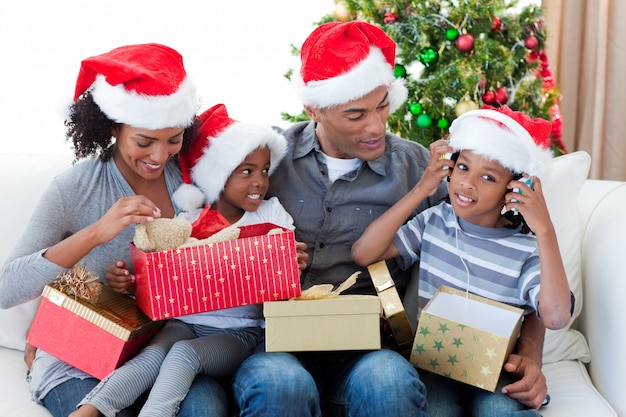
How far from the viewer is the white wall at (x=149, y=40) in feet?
10.5

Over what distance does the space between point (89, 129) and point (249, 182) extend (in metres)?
0.44

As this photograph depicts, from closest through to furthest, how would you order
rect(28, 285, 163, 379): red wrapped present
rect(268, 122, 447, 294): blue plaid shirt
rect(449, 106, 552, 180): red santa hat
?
rect(28, 285, 163, 379): red wrapped present < rect(449, 106, 552, 180): red santa hat < rect(268, 122, 447, 294): blue plaid shirt

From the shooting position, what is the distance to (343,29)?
1.93 meters

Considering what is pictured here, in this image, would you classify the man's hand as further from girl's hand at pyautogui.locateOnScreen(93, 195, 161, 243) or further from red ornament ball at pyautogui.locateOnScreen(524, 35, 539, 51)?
red ornament ball at pyautogui.locateOnScreen(524, 35, 539, 51)

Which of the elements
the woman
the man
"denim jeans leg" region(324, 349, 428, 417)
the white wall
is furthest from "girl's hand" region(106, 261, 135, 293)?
the white wall

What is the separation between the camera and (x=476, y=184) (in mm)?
1741

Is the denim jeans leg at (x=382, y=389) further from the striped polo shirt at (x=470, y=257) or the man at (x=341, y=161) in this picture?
the striped polo shirt at (x=470, y=257)

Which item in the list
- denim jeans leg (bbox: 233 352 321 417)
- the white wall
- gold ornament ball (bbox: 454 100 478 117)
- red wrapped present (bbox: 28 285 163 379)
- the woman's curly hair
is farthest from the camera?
the white wall

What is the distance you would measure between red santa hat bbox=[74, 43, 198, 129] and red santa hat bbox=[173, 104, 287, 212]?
0.13 meters

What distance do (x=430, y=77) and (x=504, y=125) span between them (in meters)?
1.21

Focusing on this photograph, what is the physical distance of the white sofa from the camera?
5.77 ft

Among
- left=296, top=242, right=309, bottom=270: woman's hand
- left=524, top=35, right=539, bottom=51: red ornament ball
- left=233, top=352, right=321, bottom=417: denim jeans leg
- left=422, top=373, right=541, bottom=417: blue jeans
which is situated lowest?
left=422, top=373, right=541, bottom=417: blue jeans

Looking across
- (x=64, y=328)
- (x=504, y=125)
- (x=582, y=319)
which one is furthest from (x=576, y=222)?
(x=64, y=328)

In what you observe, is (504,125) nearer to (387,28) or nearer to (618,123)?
(387,28)
